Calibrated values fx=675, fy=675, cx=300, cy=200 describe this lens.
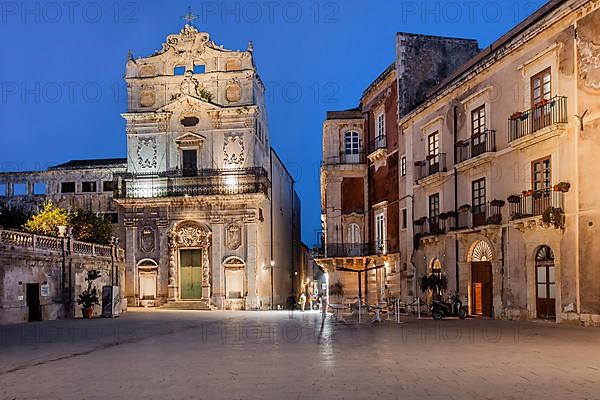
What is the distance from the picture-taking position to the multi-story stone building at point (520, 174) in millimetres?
22359

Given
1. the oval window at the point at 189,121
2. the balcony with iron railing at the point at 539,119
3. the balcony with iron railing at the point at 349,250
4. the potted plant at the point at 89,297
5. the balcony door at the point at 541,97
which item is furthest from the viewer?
the oval window at the point at 189,121

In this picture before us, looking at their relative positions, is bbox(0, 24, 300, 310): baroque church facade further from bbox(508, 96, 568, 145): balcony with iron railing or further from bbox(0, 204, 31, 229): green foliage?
bbox(508, 96, 568, 145): balcony with iron railing

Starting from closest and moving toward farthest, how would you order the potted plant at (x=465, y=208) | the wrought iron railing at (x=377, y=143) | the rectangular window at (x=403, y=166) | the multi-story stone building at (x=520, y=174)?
the multi-story stone building at (x=520, y=174)
the potted plant at (x=465, y=208)
the rectangular window at (x=403, y=166)
the wrought iron railing at (x=377, y=143)

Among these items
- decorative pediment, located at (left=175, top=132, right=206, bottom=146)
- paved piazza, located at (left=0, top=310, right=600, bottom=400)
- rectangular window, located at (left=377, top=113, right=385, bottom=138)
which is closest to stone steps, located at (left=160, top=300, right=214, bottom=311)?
decorative pediment, located at (left=175, top=132, right=206, bottom=146)

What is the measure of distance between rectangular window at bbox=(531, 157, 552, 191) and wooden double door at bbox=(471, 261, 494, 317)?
4.92m

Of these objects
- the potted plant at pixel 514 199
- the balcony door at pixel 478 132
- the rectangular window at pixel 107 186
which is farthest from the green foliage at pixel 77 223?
the potted plant at pixel 514 199

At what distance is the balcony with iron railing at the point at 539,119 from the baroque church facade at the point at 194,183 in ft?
79.1

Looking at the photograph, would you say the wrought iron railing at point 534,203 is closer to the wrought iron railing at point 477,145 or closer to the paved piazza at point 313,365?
the wrought iron railing at point 477,145

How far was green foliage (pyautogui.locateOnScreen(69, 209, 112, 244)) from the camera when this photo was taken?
47.3 m

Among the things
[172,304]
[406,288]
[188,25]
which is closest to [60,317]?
[172,304]

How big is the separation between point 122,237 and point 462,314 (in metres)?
29.1

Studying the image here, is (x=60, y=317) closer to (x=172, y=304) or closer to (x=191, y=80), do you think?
(x=172, y=304)

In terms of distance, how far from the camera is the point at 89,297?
1379 inches

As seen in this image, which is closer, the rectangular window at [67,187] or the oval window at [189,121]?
the oval window at [189,121]
